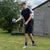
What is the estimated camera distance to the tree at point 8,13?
16.8 meters

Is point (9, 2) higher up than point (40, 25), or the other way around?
point (9, 2)

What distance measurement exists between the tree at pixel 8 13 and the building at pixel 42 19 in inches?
147

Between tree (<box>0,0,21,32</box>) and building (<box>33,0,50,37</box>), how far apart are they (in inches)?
147

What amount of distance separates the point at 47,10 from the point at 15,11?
5.09 meters

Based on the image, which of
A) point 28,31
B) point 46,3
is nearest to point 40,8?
point 46,3

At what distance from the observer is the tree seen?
16.8 meters

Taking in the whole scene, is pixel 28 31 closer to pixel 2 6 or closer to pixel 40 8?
pixel 40 8

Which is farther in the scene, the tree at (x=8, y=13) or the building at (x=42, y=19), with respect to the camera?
the tree at (x=8, y=13)

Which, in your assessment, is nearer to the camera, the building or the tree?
the building

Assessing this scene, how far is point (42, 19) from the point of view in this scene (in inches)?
521

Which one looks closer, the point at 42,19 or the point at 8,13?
the point at 42,19

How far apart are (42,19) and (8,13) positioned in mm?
4803

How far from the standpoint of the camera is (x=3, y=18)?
1741cm

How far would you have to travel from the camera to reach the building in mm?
12844
